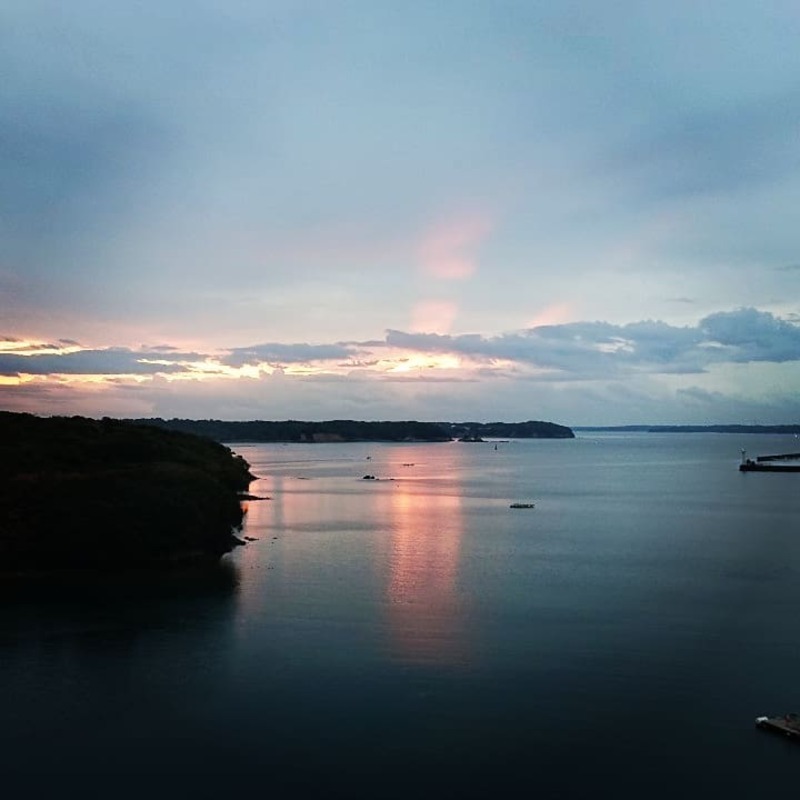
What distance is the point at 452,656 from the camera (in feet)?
81.3

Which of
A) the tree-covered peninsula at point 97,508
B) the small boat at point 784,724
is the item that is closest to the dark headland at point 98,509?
the tree-covered peninsula at point 97,508

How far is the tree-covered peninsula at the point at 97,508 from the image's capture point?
3644 centimetres

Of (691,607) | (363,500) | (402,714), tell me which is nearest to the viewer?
(402,714)

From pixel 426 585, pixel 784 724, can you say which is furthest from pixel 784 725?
pixel 426 585

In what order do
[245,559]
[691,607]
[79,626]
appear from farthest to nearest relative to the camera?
[245,559], [691,607], [79,626]

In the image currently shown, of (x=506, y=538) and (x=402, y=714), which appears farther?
(x=506, y=538)

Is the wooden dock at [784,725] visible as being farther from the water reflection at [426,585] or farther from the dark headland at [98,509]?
the dark headland at [98,509]

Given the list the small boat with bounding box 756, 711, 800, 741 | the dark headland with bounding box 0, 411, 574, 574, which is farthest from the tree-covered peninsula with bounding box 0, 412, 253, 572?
the small boat with bounding box 756, 711, 800, 741

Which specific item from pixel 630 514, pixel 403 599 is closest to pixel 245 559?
pixel 403 599

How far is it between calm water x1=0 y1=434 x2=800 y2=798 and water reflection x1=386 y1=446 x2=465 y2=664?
6.2 inches

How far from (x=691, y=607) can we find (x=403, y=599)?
35.0 ft

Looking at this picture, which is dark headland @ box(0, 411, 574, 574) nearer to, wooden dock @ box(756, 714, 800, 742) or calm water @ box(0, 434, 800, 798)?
calm water @ box(0, 434, 800, 798)

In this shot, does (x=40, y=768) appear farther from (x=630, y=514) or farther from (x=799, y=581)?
(x=630, y=514)

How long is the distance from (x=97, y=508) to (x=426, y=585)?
1490 cm
